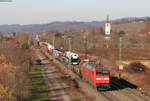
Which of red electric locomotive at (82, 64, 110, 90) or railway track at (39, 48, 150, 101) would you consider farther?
red electric locomotive at (82, 64, 110, 90)

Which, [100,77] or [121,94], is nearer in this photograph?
[121,94]

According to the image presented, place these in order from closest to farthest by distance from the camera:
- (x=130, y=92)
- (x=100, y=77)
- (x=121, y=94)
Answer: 1. (x=121, y=94)
2. (x=100, y=77)
3. (x=130, y=92)

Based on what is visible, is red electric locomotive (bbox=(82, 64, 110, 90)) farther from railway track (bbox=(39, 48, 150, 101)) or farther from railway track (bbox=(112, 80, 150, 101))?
railway track (bbox=(112, 80, 150, 101))

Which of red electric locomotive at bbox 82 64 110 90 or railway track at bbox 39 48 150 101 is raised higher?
red electric locomotive at bbox 82 64 110 90

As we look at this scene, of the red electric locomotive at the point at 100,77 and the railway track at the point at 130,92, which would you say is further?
the red electric locomotive at the point at 100,77

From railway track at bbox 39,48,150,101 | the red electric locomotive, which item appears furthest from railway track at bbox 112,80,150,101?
the red electric locomotive

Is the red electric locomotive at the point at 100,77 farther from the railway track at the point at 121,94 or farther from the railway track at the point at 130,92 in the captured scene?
the railway track at the point at 130,92

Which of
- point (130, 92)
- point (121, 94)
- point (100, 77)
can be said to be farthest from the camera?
point (130, 92)

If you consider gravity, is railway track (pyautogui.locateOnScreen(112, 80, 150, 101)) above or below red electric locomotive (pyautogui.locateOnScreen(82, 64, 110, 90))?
below

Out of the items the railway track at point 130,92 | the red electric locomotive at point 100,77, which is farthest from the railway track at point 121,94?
the red electric locomotive at point 100,77

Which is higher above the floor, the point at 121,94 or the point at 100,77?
the point at 100,77

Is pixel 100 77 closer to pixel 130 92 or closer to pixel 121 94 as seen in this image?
pixel 121 94

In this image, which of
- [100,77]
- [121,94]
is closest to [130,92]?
[121,94]

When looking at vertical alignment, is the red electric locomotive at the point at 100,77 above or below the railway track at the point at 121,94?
above
